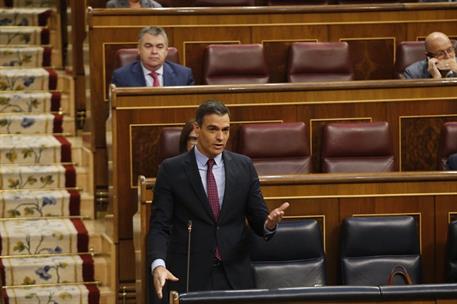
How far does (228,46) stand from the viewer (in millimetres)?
3459

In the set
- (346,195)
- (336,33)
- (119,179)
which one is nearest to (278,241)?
(346,195)

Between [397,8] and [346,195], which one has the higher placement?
[397,8]

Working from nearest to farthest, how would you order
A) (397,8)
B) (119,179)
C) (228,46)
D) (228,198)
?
(228,198) < (119,179) < (228,46) < (397,8)

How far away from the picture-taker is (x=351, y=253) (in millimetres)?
2625

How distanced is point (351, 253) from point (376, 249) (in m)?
0.05

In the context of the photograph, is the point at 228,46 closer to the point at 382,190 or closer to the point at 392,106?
the point at 392,106

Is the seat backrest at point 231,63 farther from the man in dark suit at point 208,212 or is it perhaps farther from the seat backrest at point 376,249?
the man in dark suit at point 208,212

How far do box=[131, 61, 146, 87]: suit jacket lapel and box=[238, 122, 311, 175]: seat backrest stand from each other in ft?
1.17

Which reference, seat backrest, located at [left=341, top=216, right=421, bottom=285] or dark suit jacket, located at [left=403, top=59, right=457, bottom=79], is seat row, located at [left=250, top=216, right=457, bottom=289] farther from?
dark suit jacket, located at [left=403, top=59, right=457, bottom=79]

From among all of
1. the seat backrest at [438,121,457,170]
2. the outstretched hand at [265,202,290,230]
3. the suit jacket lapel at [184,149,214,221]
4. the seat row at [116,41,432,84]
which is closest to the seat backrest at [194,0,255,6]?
the seat row at [116,41,432,84]

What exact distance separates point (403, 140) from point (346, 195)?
478 millimetres

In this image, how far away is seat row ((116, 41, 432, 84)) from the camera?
11.3 ft

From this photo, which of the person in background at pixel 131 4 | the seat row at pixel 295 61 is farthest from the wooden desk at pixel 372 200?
the person in background at pixel 131 4

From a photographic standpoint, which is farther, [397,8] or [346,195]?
[397,8]
